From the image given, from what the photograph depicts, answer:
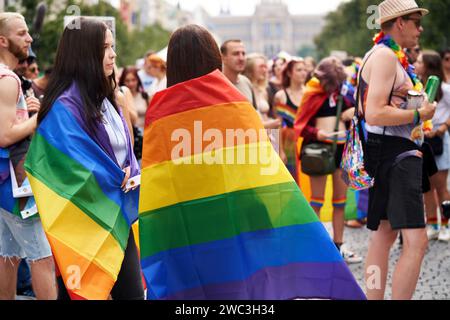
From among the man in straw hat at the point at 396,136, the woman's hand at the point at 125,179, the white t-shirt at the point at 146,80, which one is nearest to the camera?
the woman's hand at the point at 125,179

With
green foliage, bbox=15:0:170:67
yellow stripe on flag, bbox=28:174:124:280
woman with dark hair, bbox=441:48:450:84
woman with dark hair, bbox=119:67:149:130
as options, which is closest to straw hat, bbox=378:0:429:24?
yellow stripe on flag, bbox=28:174:124:280

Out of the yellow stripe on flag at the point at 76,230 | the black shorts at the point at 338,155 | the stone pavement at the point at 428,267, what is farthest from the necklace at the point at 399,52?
the black shorts at the point at 338,155

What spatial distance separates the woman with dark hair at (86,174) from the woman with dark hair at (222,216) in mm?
385

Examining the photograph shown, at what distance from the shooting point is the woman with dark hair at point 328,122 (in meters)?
7.00

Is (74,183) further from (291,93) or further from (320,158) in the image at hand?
(291,93)

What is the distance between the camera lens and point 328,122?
7082mm

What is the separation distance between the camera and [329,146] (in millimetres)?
7031

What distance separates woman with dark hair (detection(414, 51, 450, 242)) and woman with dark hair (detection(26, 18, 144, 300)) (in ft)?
13.9

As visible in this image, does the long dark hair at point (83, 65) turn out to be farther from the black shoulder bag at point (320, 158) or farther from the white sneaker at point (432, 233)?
the white sneaker at point (432, 233)

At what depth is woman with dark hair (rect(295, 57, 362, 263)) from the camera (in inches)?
276

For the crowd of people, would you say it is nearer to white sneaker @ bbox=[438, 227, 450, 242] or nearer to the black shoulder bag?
the black shoulder bag
